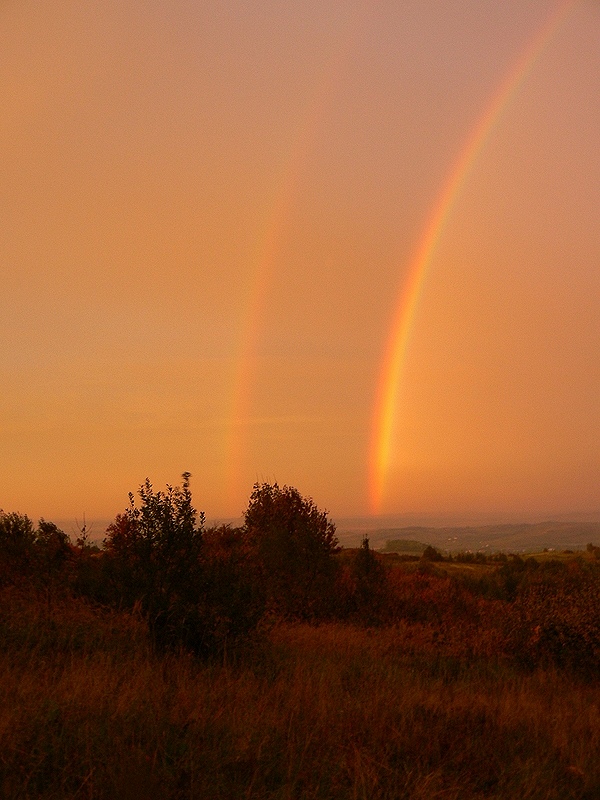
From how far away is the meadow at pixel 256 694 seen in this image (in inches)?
210

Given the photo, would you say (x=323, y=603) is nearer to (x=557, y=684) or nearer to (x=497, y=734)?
(x=557, y=684)

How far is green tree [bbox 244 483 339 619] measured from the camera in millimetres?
20250

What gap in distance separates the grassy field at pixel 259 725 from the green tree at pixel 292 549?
27.9ft

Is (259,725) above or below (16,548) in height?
below

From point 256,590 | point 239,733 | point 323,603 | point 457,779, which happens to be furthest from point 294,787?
point 323,603

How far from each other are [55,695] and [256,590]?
4.85 metres

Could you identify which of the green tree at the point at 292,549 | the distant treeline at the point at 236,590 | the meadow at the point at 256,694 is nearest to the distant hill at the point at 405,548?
the green tree at the point at 292,549

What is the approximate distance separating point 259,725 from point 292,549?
614 inches

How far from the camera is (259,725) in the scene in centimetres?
644

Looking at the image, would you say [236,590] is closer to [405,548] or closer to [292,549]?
[292,549]

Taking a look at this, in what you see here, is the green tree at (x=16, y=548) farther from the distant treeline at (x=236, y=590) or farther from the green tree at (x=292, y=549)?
the green tree at (x=292, y=549)

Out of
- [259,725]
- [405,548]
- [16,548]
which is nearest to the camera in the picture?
[259,725]

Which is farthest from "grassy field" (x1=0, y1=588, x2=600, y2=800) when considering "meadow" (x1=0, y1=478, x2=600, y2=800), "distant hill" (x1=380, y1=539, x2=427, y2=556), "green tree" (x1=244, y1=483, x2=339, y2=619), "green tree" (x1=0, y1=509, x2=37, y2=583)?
"distant hill" (x1=380, y1=539, x2=427, y2=556)

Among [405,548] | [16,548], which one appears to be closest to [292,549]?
[16,548]
